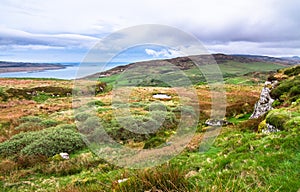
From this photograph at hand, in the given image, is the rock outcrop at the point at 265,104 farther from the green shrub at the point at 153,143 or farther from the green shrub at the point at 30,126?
the green shrub at the point at 30,126

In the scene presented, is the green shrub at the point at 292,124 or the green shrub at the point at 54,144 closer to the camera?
the green shrub at the point at 292,124

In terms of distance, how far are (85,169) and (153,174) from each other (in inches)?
315

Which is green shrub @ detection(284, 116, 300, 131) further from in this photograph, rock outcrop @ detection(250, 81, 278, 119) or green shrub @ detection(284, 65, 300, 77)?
green shrub @ detection(284, 65, 300, 77)

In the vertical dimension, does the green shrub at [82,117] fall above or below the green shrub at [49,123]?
above

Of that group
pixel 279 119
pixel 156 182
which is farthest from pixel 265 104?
pixel 156 182

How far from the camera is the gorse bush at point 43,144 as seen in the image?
16969mm

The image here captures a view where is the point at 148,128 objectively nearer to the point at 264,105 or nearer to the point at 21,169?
the point at 264,105

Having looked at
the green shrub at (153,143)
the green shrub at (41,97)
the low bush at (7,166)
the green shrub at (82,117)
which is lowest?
the green shrub at (41,97)

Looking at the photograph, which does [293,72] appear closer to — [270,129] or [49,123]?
[270,129]

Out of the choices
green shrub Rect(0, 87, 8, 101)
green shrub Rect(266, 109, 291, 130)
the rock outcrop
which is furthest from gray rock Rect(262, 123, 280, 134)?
green shrub Rect(0, 87, 8, 101)

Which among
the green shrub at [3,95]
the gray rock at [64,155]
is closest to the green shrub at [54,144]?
the gray rock at [64,155]

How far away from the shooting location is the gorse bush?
17.0 m

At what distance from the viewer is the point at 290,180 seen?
6723 millimetres

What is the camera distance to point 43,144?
1758 centimetres
